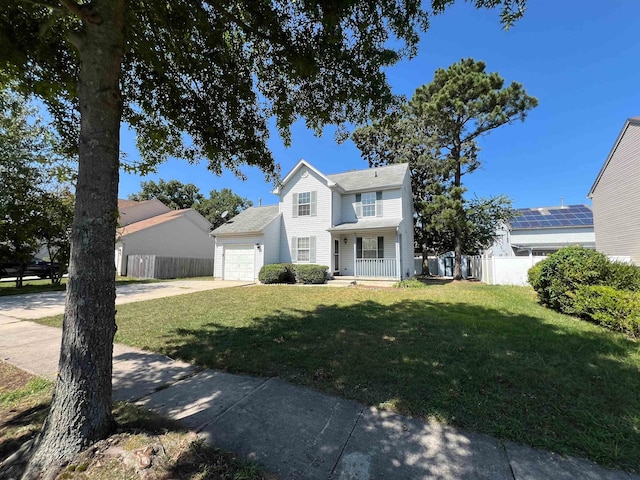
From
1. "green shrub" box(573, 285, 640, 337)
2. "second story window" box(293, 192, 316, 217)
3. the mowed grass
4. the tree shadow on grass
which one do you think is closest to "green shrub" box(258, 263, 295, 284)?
"second story window" box(293, 192, 316, 217)

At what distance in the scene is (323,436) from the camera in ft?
8.56

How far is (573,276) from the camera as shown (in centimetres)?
772

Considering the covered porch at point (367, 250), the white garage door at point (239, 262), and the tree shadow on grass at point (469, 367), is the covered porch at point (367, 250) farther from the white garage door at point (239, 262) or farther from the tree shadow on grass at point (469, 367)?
the tree shadow on grass at point (469, 367)

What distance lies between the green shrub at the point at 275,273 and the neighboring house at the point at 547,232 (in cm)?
2053

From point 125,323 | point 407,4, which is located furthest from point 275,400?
point 125,323

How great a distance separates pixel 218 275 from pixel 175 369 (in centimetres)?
1644

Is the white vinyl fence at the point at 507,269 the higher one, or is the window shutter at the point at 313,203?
the window shutter at the point at 313,203

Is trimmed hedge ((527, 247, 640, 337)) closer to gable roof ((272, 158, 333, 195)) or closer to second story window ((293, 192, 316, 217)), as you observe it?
gable roof ((272, 158, 333, 195))

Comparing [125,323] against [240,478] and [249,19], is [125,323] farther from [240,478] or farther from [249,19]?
[249,19]

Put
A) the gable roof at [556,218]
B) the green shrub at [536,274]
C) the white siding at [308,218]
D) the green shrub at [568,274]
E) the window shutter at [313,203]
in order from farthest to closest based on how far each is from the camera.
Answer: the gable roof at [556,218]
the window shutter at [313,203]
the white siding at [308,218]
the green shrub at [536,274]
the green shrub at [568,274]

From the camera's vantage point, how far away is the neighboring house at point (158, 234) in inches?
901

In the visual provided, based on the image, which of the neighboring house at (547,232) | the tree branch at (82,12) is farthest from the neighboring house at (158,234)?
the neighboring house at (547,232)

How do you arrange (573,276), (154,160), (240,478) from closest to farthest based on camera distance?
(240,478), (154,160), (573,276)

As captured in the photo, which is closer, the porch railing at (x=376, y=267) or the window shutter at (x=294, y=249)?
the porch railing at (x=376, y=267)
